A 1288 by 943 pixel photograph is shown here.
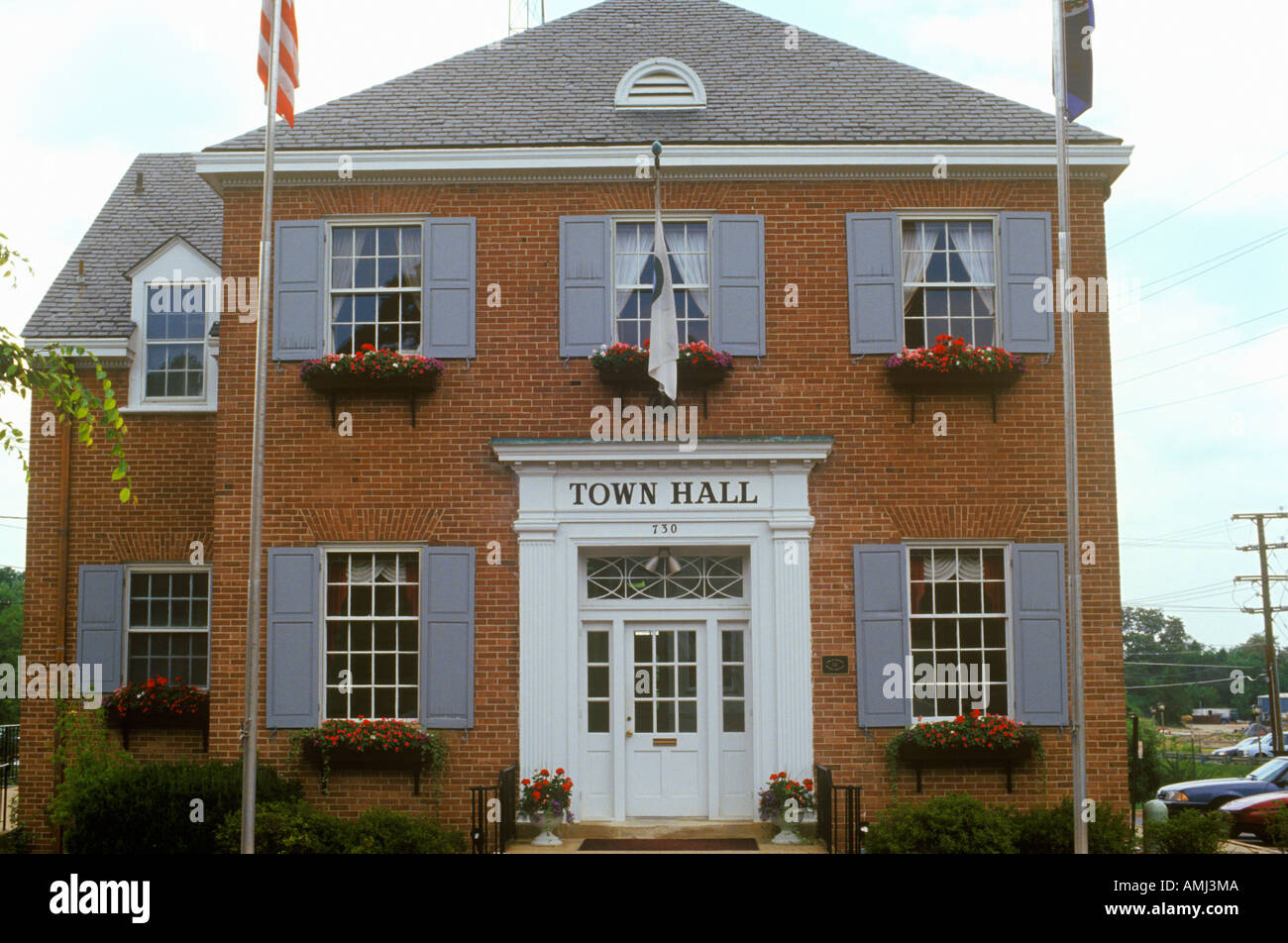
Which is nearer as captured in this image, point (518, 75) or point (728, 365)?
point (728, 365)

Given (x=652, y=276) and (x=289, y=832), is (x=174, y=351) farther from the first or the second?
(x=289, y=832)

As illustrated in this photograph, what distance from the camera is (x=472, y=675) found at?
13.0 metres

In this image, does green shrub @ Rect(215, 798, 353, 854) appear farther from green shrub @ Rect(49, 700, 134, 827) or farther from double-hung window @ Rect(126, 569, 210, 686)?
double-hung window @ Rect(126, 569, 210, 686)

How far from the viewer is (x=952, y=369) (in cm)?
1302

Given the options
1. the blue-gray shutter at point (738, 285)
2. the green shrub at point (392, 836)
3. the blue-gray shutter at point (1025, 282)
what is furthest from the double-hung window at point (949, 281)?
the green shrub at point (392, 836)

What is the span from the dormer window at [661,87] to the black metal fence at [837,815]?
7.74m

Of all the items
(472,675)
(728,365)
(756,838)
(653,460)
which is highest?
(728,365)

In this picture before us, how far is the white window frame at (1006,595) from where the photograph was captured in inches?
511

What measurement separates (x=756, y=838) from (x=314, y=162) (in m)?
8.76

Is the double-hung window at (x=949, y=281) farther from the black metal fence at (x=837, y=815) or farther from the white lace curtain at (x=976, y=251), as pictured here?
the black metal fence at (x=837, y=815)

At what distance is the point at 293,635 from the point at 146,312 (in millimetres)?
5250

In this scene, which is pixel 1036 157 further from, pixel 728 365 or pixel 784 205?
pixel 728 365

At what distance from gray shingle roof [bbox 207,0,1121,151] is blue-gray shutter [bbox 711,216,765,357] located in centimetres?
101

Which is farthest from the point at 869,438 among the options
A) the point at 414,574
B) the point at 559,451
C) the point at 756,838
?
the point at 414,574
